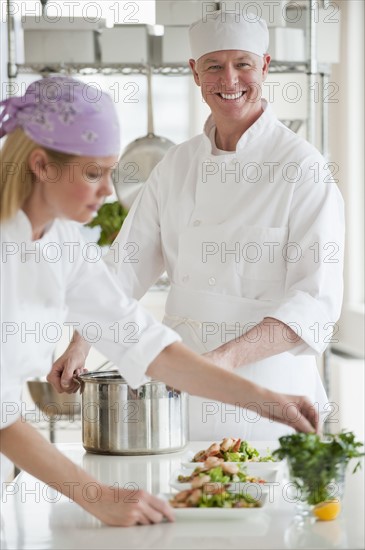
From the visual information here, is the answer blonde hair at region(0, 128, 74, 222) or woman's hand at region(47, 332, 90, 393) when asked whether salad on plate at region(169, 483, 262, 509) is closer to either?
blonde hair at region(0, 128, 74, 222)

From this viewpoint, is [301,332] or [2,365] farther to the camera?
[301,332]

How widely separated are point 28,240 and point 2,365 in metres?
0.19

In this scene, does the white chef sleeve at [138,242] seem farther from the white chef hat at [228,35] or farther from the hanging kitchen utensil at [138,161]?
the hanging kitchen utensil at [138,161]

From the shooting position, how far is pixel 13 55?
3.29m

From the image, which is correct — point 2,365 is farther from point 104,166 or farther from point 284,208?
point 284,208

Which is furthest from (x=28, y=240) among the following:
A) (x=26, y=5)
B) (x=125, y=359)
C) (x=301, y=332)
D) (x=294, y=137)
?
(x=26, y=5)

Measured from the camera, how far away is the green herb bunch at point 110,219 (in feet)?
11.5

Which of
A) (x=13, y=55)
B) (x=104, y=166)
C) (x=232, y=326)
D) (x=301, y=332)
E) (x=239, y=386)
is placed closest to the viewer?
(x=104, y=166)

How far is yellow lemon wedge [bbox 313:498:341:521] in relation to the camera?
1.48 m

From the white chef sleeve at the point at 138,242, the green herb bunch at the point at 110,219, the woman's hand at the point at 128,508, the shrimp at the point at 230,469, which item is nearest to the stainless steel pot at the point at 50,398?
the green herb bunch at the point at 110,219

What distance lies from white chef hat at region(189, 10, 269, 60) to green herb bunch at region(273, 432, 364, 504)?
45.7 inches

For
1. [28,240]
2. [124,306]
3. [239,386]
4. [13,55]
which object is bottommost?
[239,386]

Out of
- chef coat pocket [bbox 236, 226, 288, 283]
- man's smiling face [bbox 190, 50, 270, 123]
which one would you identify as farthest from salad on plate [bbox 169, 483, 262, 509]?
man's smiling face [bbox 190, 50, 270, 123]

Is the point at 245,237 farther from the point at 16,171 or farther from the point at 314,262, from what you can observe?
the point at 16,171
